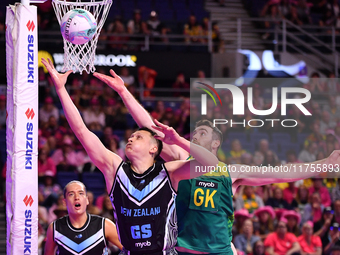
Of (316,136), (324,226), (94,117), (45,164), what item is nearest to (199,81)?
(94,117)

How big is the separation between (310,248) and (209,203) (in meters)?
5.56

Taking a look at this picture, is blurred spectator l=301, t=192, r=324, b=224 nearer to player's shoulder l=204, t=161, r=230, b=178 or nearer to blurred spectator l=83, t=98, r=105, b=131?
blurred spectator l=83, t=98, r=105, b=131

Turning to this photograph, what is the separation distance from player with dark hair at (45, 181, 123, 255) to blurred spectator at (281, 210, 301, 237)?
17.0 feet

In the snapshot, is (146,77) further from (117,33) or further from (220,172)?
(220,172)

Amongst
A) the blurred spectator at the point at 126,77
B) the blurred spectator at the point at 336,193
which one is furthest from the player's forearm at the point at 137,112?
the blurred spectator at the point at 126,77

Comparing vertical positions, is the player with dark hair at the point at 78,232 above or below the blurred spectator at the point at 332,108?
below

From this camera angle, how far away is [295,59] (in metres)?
16.0

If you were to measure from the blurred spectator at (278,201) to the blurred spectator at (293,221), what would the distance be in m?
0.48

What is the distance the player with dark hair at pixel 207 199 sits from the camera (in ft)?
17.2

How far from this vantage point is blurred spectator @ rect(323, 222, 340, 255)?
399 inches

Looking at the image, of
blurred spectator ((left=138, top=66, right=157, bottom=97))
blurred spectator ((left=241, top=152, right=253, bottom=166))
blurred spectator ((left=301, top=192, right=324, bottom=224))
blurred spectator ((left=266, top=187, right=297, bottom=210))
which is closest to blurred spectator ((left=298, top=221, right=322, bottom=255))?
blurred spectator ((left=301, top=192, right=324, bottom=224))

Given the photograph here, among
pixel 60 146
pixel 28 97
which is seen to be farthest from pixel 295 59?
pixel 28 97

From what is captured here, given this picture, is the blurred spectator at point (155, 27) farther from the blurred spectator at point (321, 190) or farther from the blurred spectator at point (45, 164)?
the blurred spectator at point (321, 190)

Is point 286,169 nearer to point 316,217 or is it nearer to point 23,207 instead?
point 23,207
